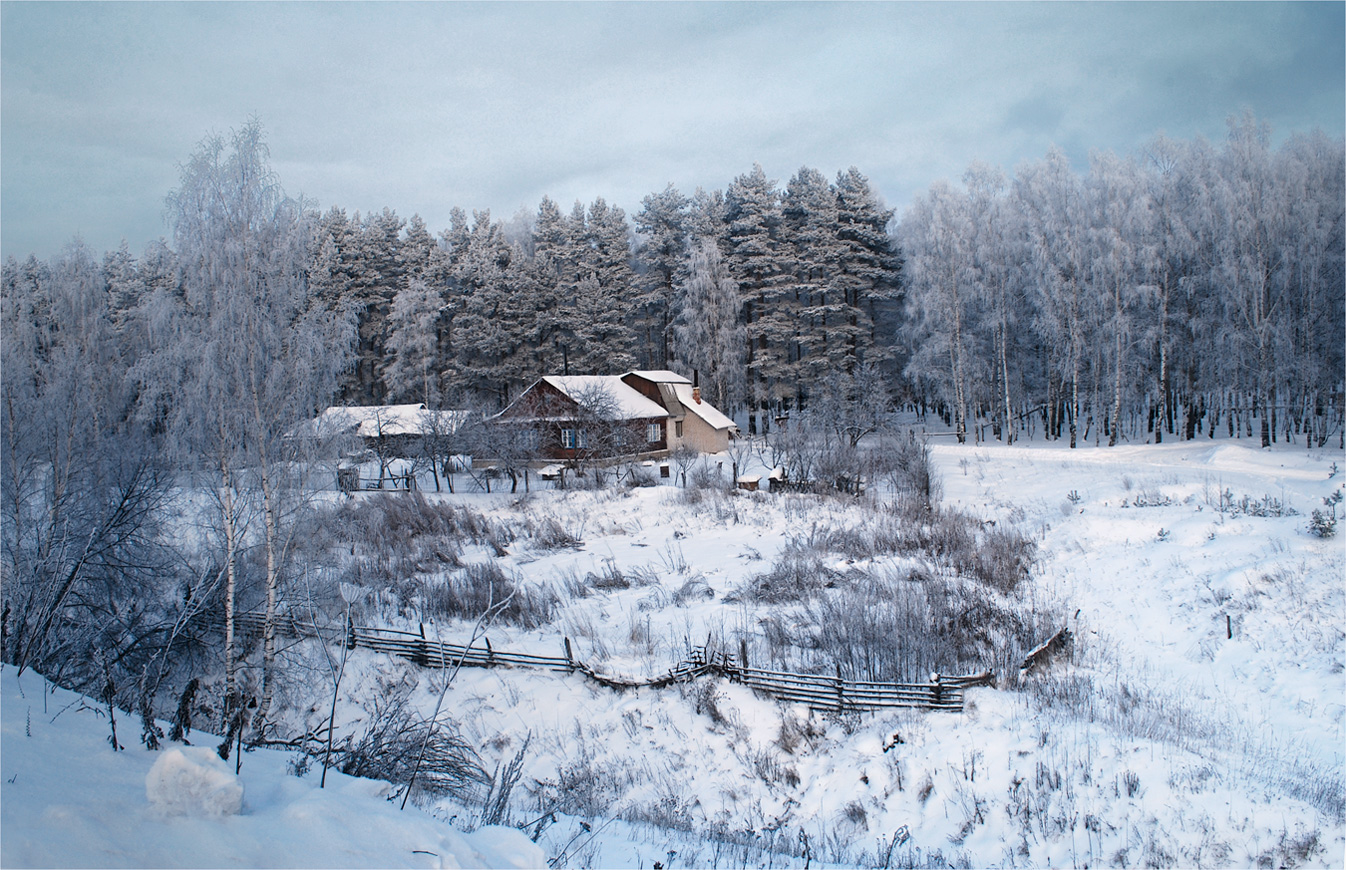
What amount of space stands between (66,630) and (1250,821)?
47.9ft

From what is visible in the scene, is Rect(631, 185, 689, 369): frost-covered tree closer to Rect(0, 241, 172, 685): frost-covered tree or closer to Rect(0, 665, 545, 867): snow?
Rect(0, 241, 172, 685): frost-covered tree

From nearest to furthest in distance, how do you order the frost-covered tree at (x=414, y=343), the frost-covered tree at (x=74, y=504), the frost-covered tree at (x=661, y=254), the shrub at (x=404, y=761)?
the shrub at (x=404, y=761)
the frost-covered tree at (x=74, y=504)
the frost-covered tree at (x=414, y=343)
the frost-covered tree at (x=661, y=254)

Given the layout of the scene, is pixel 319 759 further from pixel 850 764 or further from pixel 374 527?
pixel 374 527

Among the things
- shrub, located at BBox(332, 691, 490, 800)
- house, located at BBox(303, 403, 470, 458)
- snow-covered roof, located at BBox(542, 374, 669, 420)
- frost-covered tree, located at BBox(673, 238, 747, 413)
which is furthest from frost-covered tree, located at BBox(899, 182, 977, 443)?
shrub, located at BBox(332, 691, 490, 800)

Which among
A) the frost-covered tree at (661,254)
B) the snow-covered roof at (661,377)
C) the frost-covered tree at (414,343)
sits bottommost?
the snow-covered roof at (661,377)

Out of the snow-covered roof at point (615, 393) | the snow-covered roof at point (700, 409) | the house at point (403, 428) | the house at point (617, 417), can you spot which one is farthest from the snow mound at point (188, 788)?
the snow-covered roof at point (700, 409)

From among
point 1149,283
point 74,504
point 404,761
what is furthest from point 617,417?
point 404,761

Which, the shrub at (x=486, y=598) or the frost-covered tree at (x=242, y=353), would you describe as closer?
the frost-covered tree at (x=242, y=353)

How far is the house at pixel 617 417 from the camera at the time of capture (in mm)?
29047

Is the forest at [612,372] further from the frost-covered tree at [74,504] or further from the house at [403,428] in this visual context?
the house at [403,428]

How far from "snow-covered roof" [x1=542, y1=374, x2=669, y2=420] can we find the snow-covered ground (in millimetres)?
15148

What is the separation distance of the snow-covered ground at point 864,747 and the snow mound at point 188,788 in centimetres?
7

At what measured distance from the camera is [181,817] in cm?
260

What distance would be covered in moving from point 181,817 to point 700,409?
1281 inches
